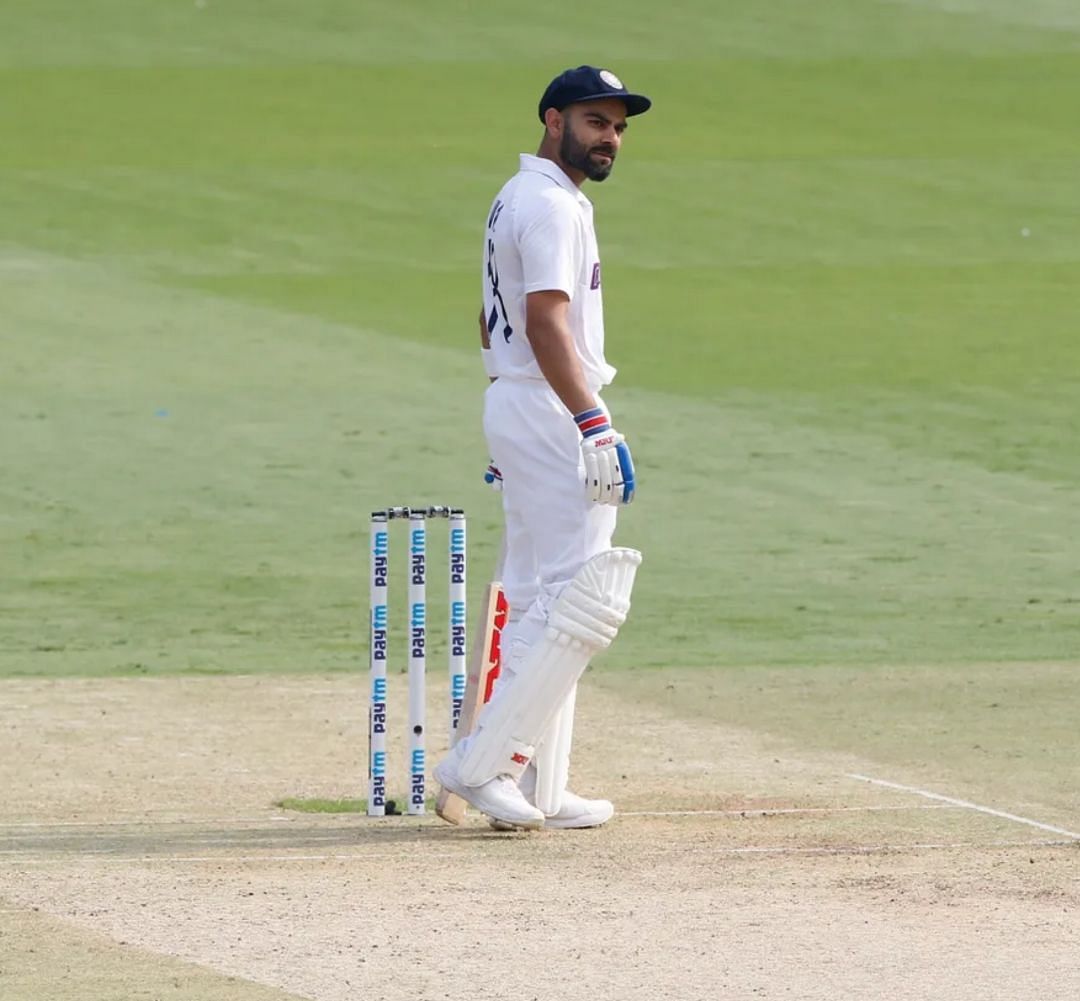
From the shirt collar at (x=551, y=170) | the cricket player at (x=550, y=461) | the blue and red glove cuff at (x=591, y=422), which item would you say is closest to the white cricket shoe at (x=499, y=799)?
the cricket player at (x=550, y=461)

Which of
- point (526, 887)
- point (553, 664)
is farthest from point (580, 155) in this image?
point (526, 887)

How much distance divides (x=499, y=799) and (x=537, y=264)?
5.06 ft

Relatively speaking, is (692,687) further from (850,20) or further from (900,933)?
(850,20)

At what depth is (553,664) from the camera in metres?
7.42

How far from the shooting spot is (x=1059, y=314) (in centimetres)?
2206

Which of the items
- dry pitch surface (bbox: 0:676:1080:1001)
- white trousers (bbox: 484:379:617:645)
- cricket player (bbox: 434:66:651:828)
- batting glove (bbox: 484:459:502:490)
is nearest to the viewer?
dry pitch surface (bbox: 0:676:1080:1001)

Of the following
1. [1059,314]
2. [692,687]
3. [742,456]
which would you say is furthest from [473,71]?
[692,687]

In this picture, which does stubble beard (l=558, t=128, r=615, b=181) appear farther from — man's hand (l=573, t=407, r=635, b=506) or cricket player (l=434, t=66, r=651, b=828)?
man's hand (l=573, t=407, r=635, b=506)

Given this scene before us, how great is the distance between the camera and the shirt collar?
25.1ft

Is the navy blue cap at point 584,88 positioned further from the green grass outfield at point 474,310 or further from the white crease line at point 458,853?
the green grass outfield at point 474,310

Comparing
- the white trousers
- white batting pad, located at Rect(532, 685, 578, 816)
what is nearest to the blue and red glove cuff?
the white trousers

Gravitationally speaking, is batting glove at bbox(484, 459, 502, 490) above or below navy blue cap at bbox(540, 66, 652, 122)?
below

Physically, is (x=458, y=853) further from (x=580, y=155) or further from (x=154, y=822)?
(x=580, y=155)

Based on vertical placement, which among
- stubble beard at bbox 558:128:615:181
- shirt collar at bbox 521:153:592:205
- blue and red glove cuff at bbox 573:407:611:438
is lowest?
blue and red glove cuff at bbox 573:407:611:438
